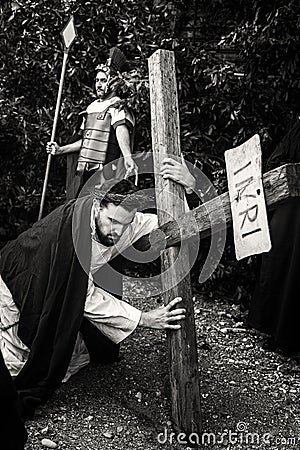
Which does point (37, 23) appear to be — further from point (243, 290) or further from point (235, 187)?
point (235, 187)

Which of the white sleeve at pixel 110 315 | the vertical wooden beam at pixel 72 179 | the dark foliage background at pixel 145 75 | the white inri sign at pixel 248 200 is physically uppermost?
the dark foliage background at pixel 145 75

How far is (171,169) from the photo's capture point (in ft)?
9.88

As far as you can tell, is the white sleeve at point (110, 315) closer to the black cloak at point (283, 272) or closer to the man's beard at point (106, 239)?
the man's beard at point (106, 239)

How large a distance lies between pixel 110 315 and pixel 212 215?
77 centimetres

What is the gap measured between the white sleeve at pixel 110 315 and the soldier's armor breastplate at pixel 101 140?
4.68ft

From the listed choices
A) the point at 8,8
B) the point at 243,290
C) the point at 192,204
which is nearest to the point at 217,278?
the point at 243,290

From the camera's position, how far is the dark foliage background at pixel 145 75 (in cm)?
456

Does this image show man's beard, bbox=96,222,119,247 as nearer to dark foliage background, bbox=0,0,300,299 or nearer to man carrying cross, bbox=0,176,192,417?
man carrying cross, bbox=0,176,192,417

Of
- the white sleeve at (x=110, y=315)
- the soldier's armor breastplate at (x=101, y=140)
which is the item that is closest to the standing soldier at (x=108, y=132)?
the soldier's armor breastplate at (x=101, y=140)

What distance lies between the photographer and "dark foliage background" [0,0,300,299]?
4562mm

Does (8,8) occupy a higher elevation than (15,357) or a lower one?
higher

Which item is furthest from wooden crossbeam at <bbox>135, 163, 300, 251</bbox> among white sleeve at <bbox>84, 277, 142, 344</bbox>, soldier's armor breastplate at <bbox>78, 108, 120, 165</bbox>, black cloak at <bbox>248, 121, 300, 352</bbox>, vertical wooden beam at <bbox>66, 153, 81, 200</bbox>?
vertical wooden beam at <bbox>66, 153, 81, 200</bbox>

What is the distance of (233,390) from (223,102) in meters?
2.15

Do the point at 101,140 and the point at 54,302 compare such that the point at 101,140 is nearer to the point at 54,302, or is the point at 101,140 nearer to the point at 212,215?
the point at 54,302
